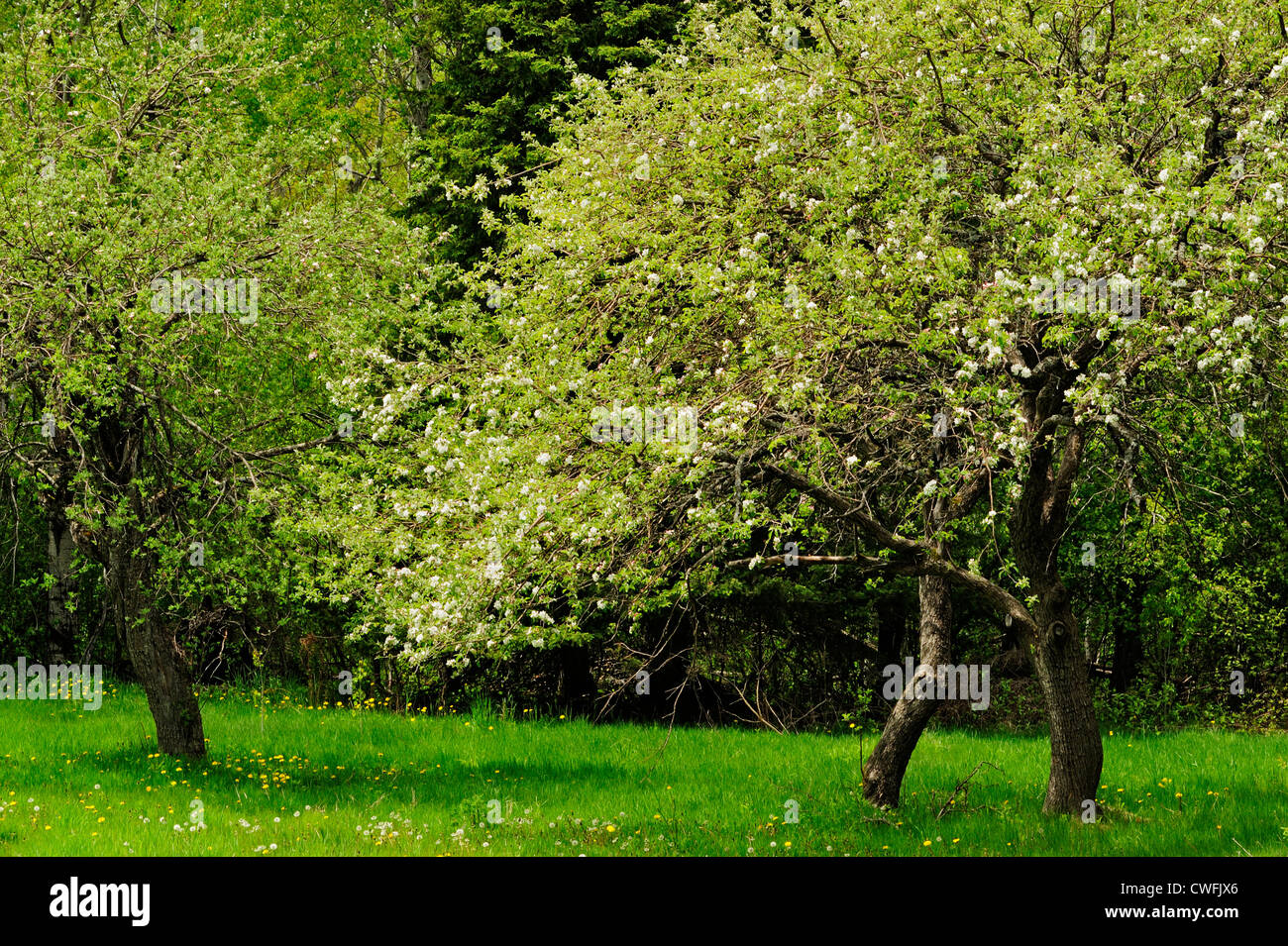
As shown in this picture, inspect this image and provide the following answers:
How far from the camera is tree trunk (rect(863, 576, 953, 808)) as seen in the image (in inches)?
452

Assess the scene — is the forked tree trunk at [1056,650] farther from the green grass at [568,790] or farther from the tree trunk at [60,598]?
the tree trunk at [60,598]

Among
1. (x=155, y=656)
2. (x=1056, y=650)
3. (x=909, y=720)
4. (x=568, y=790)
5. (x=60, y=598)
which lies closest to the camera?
(x=1056, y=650)

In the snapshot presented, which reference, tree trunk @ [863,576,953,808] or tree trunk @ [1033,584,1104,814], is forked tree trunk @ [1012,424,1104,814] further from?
tree trunk @ [863,576,953,808]

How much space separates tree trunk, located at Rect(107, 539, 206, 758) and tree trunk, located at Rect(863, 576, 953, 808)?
24.7 feet

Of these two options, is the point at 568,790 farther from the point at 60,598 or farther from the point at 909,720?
the point at 60,598

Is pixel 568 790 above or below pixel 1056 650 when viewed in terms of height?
below

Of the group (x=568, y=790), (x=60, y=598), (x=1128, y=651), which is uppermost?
(x=60, y=598)

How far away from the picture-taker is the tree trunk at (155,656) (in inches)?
537

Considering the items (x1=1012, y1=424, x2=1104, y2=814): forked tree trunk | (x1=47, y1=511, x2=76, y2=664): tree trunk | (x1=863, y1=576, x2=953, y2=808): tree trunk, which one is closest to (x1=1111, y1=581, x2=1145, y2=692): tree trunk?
(x1=863, y1=576, x2=953, y2=808): tree trunk

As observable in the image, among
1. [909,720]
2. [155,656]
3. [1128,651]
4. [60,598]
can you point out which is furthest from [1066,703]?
[60,598]

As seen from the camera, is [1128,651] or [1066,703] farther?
[1128,651]

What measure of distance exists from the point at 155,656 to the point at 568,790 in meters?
4.73

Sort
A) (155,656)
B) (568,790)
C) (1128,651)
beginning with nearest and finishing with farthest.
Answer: (568,790)
(155,656)
(1128,651)

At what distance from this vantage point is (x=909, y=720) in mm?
11500
